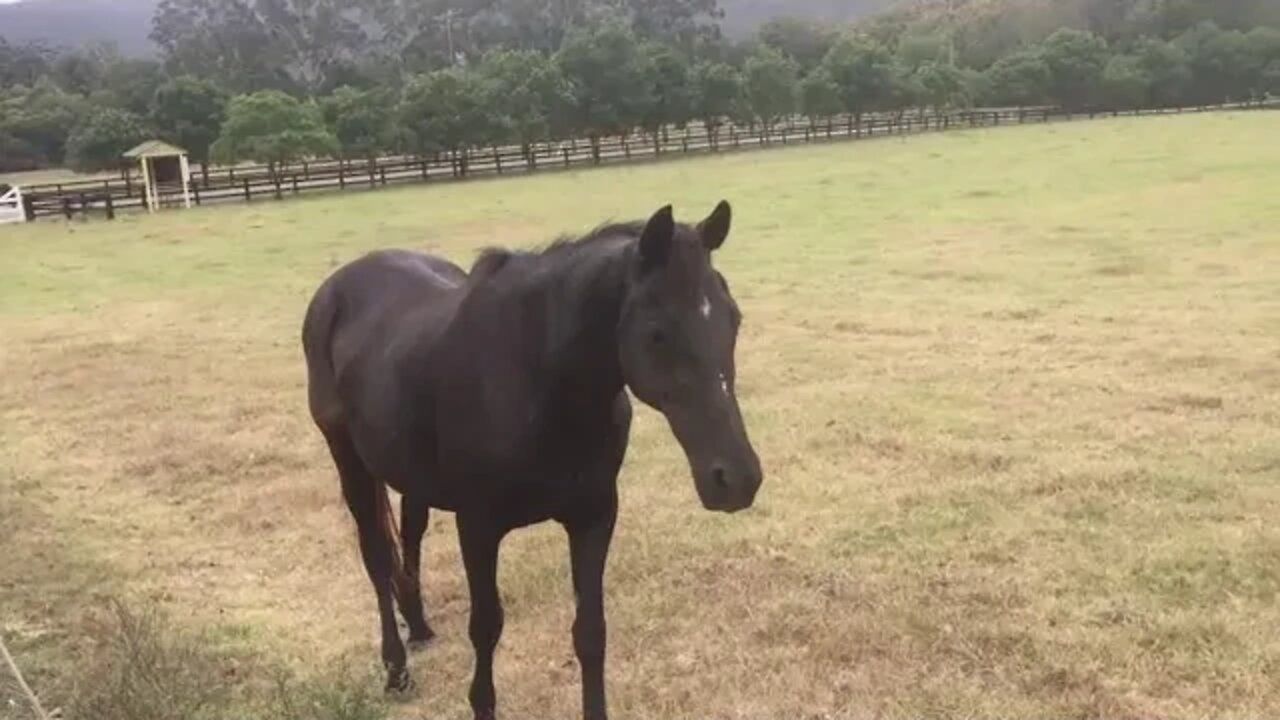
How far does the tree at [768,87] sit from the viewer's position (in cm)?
5516

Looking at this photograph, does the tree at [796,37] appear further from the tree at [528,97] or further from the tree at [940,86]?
the tree at [528,97]

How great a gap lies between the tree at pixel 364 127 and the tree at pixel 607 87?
324 inches

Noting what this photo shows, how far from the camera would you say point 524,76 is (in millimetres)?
50469

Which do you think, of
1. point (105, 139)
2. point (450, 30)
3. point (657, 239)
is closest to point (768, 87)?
point (105, 139)

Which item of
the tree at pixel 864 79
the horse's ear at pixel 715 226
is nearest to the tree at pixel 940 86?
the tree at pixel 864 79

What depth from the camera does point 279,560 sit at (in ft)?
21.6

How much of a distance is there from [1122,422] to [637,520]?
136 inches

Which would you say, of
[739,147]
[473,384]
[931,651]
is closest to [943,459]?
[931,651]

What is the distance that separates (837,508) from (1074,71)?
65.8 meters

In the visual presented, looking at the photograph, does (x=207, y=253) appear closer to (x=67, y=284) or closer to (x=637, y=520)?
(x=67, y=284)

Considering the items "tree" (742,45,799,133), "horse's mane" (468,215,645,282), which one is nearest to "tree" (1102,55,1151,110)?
"tree" (742,45,799,133)

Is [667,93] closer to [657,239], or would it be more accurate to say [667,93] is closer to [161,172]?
[161,172]

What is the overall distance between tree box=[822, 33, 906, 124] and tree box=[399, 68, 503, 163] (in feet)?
63.5

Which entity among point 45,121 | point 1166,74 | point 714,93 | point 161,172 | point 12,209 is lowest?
point 12,209
